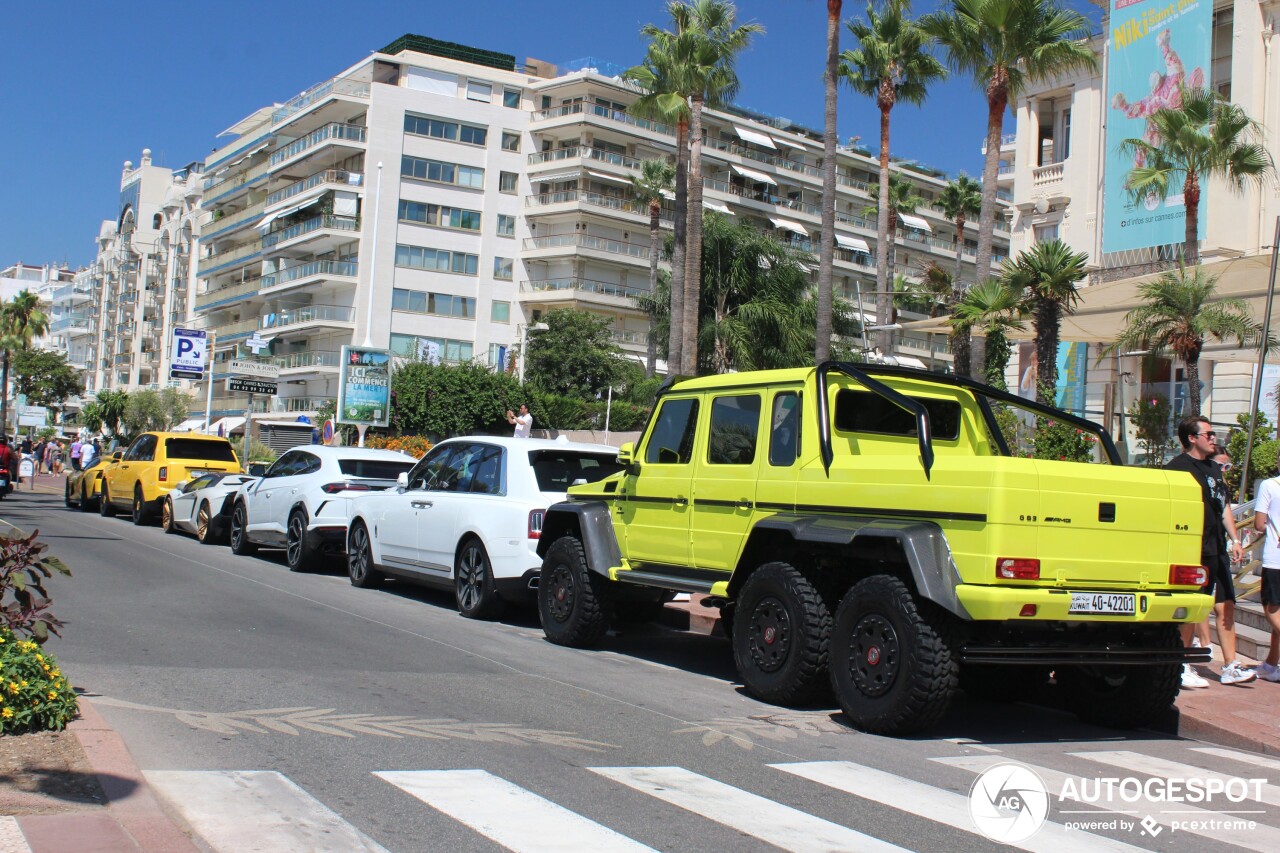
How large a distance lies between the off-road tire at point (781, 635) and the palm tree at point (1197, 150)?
2440 centimetres

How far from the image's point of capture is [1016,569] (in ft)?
21.8

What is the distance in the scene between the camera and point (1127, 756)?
7.16m

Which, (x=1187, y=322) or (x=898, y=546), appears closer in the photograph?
(x=898, y=546)

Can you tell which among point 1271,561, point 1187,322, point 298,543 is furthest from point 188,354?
point 1271,561

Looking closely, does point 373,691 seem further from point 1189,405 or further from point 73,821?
point 1189,405

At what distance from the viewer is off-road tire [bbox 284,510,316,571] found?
15.5 m

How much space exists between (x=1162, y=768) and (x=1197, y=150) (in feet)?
84.0

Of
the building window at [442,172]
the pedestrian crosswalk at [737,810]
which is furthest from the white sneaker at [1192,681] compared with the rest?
the building window at [442,172]

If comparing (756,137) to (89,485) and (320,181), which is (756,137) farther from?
(89,485)

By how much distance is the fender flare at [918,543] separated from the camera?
22.0 ft

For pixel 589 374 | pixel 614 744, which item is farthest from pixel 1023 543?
pixel 589 374

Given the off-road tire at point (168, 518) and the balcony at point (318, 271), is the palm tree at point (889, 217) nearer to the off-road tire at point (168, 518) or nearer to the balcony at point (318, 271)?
the off-road tire at point (168, 518)

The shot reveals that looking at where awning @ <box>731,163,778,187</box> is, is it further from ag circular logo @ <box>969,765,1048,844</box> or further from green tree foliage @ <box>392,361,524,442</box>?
ag circular logo @ <box>969,765,1048,844</box>

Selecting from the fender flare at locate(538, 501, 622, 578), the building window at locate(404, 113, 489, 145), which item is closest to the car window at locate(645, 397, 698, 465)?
the fender flare at locate(538, 501, 622, 578)
